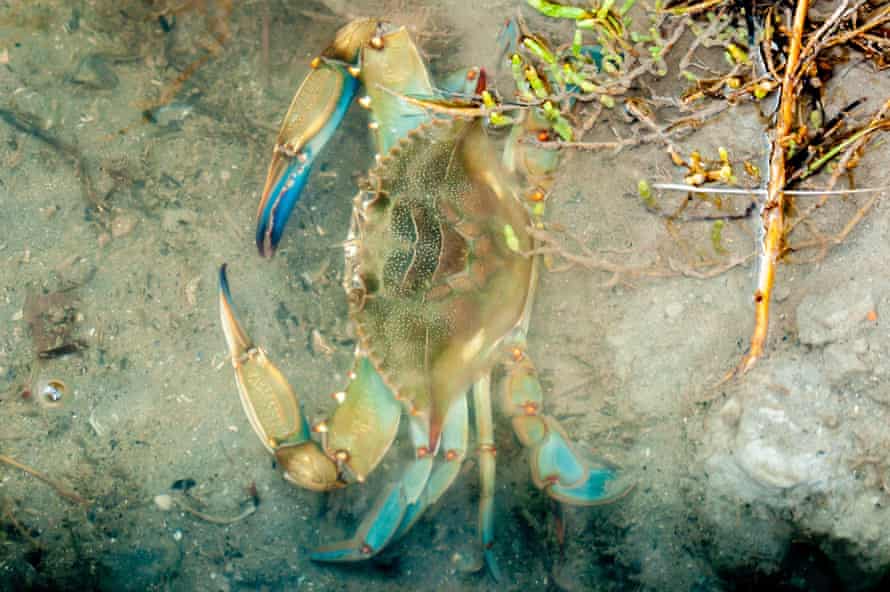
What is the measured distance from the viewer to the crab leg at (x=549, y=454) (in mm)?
3203

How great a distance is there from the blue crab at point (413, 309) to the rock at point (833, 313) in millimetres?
1045

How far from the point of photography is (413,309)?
3.04 m

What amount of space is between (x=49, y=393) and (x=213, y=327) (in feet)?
2.66

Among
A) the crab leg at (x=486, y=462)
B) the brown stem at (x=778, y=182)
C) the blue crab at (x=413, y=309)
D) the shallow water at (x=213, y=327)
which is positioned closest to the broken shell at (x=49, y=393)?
the shallow water at (x=213, y=327)

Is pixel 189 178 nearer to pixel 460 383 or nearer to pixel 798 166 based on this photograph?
pixel 460 383

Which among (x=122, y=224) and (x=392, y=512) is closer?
(x=392, y=512)

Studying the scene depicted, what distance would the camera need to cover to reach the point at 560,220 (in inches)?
129

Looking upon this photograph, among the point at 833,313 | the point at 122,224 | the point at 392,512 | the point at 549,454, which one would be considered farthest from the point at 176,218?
the point at 833,313

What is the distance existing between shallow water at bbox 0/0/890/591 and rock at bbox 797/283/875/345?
1.96ft

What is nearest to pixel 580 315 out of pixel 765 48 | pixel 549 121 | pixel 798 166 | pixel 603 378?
pixel 603 378

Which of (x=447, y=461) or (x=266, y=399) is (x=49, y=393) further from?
(x=447, y=461)

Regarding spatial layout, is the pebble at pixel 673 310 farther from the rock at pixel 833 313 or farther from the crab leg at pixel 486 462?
the crab leg at pixel 486 462

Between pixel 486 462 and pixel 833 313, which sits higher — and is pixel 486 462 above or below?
below

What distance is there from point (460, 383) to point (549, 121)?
1247mm
